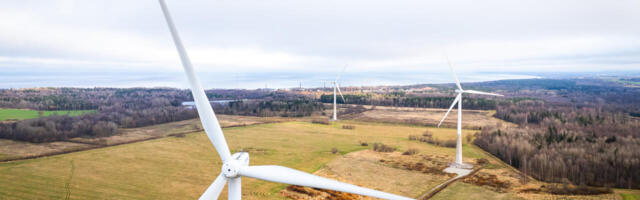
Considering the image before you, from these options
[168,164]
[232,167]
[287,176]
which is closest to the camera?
[232,167]

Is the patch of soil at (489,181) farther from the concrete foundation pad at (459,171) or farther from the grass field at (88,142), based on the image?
the grass field at (88,142)

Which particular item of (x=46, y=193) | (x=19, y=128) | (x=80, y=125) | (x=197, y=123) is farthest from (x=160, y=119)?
(x=46, y=193)

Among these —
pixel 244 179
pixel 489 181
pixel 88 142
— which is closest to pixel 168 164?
pixel 244 179

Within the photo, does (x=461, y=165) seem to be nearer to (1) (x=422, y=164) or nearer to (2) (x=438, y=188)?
(1) (x=422, y=164)

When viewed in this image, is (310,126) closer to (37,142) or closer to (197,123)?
(197,123)

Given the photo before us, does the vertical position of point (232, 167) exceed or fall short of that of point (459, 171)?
it exceeds it

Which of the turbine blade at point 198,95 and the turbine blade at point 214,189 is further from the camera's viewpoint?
the turbine blade at point 214,189

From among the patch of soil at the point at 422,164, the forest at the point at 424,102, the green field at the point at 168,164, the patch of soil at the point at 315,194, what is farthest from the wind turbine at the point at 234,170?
the forest at the point at 424,102

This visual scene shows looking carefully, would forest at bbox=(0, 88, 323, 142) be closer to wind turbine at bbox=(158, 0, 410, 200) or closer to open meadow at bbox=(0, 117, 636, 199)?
open meadow at bbox=(0, 117, 636, 199)

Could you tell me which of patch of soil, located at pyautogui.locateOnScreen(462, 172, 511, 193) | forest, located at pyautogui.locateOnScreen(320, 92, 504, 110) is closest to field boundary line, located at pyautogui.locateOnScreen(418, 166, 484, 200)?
patch of soil, located at pyautogui.locateOnScreen(462, 172, 511, 193)
